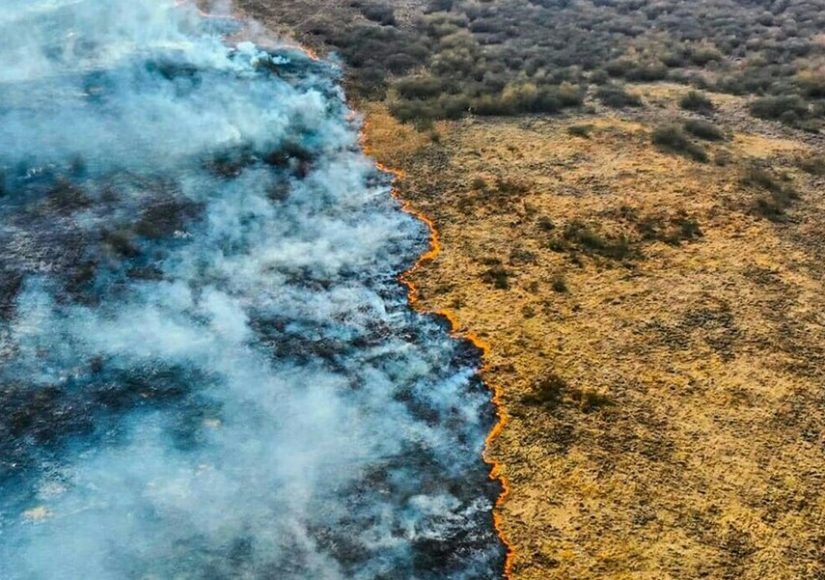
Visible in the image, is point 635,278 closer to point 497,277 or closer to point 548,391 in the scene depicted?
point 497,277

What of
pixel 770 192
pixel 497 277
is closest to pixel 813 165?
pixel 770 192

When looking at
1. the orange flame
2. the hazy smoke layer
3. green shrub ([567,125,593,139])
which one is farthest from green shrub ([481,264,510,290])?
green shrub ([567,125,593,139])

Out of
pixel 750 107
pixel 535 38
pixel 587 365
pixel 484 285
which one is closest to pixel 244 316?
pixel 484 285

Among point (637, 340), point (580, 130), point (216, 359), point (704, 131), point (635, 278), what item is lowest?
point (216, 359)

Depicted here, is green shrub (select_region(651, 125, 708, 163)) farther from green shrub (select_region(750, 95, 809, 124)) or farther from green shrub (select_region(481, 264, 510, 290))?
Result: green shrub (select_region(481, 264, 510, 290))

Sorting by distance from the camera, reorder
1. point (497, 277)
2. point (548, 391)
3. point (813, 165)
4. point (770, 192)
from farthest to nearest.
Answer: point (813, 165), point (770, 192), point (497, 277), point (548, 391)

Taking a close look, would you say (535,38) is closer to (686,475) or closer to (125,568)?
(686,475)
